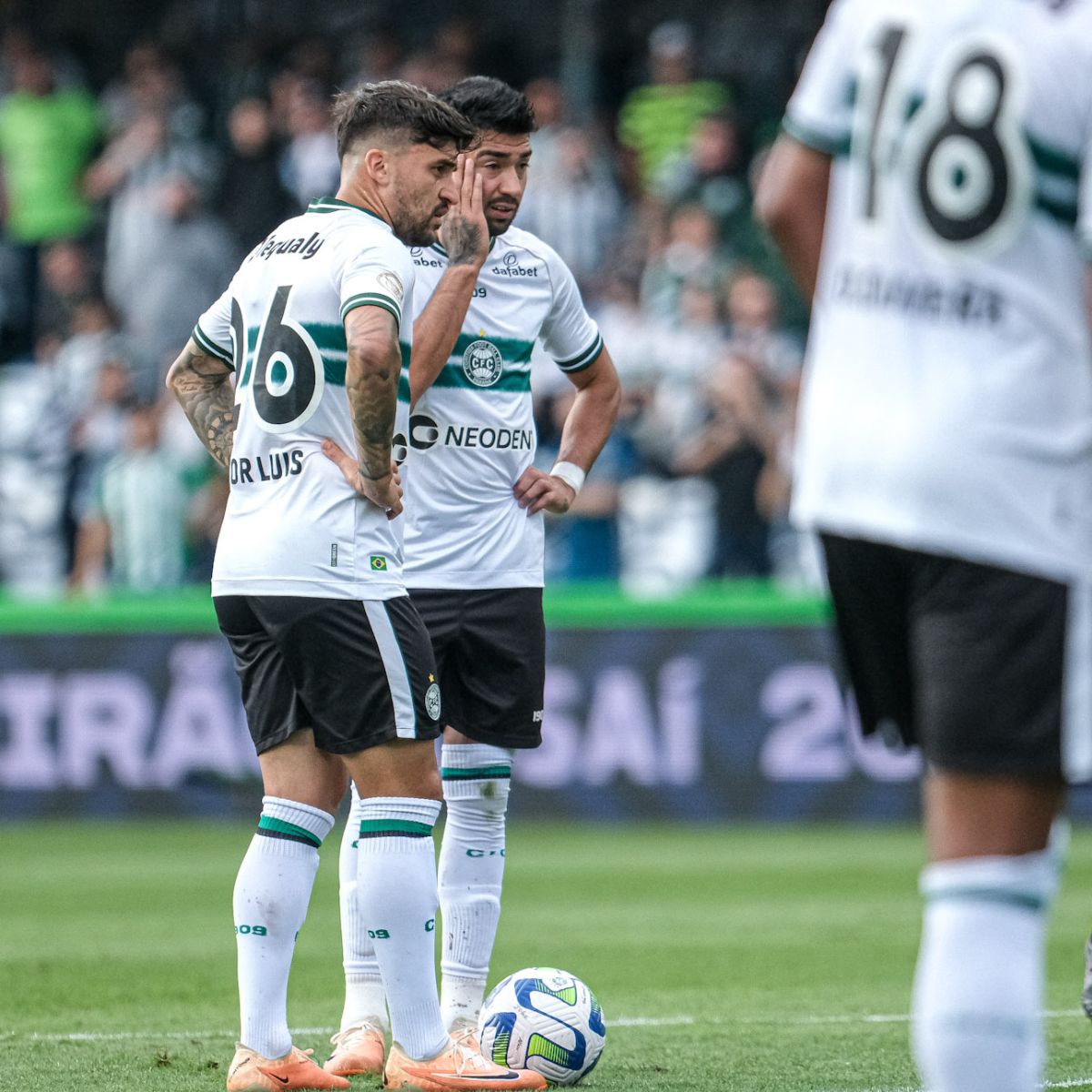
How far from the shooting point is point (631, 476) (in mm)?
13953

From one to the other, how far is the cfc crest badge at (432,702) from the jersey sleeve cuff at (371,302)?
2.77ft

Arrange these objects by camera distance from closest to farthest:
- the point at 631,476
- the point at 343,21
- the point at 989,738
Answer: the point at 989,738 → the point at 631,476 → the point at 343,21

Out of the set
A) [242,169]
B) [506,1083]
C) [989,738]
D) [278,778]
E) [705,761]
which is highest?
[242,169]

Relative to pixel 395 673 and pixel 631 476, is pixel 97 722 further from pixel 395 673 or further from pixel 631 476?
pixel 395 673

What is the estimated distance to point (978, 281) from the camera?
118 inches

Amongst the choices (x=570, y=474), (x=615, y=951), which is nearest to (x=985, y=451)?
(x=570, y=474)

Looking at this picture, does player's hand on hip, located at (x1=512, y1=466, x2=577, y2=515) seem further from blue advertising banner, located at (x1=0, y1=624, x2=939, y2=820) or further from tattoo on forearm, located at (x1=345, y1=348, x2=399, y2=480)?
blue advertising banner, located at (x1=0, y1=624, x2=939, y2=820)

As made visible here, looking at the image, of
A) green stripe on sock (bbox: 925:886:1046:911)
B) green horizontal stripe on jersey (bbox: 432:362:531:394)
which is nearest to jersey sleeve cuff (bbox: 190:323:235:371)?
green horizontal stripe on jersey (bbox: 432:362:531:394)

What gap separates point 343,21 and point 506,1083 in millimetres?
15437

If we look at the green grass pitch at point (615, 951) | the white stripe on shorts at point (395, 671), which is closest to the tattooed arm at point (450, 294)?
the white stripe on shorts at point (395, 671)

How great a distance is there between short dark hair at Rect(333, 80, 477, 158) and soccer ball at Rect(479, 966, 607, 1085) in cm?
210

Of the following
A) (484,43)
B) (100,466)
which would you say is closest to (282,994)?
(100,466)

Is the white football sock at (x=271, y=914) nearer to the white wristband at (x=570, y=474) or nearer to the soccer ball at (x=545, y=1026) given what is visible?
the soccer ball at (x=545, y=1026)

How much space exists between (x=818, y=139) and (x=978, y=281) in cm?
35
